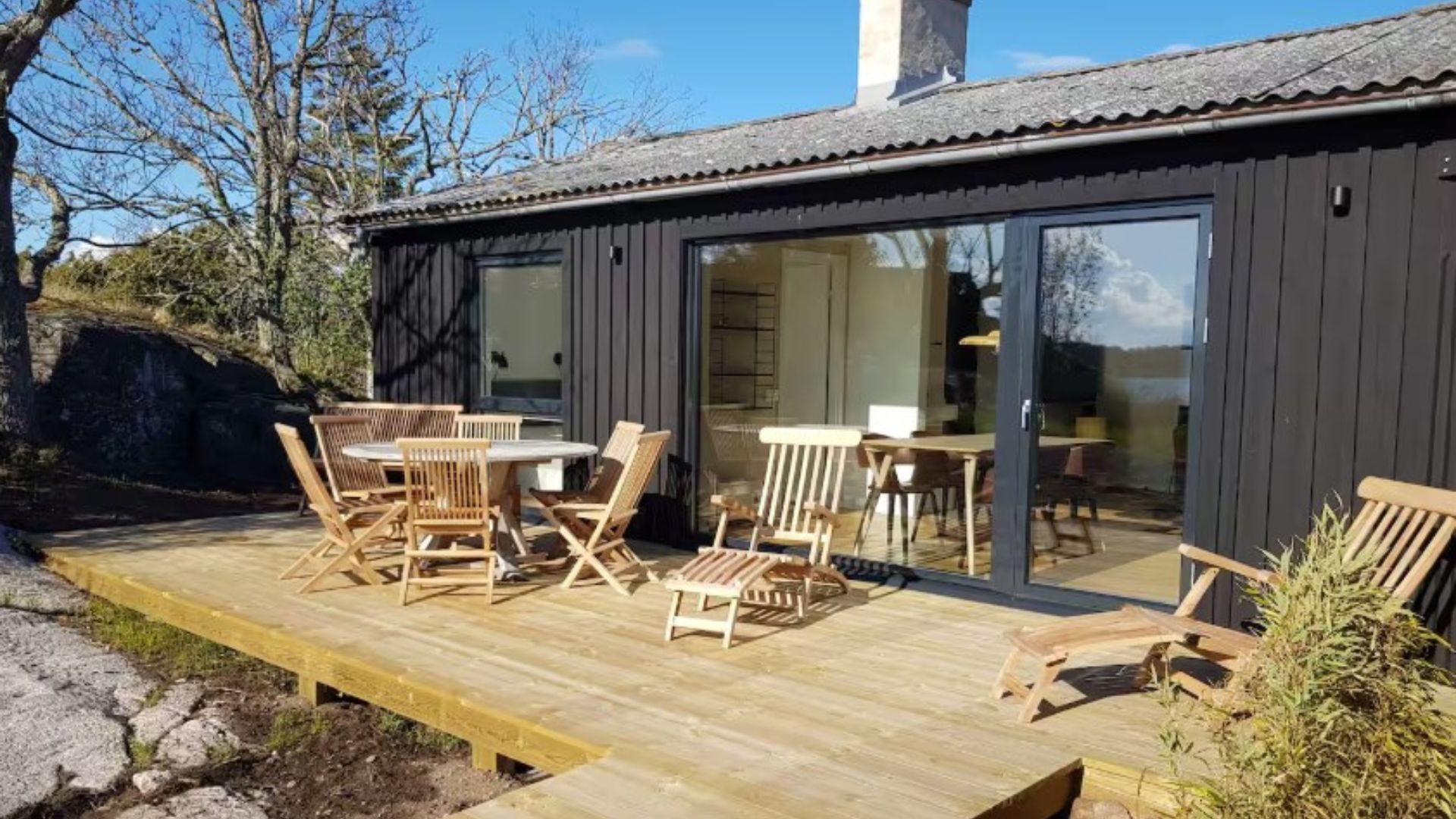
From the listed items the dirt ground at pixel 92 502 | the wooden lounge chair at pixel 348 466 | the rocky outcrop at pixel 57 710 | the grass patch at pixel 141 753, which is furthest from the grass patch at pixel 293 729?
the dirt ground at pixel 92 502

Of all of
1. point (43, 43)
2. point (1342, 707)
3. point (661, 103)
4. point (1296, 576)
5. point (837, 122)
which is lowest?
point (1342, 707)

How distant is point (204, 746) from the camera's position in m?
4.15

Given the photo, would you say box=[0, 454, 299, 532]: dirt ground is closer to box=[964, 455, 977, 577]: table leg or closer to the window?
the window

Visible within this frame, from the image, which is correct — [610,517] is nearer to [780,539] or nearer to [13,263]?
[780,539]

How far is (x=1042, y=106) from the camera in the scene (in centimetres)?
591

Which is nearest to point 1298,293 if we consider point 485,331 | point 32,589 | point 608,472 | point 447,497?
point 608,472

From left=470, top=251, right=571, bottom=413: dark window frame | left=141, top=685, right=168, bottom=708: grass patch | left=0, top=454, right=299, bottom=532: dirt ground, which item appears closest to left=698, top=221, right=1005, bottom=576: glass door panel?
left=470, top=251, right=571, bottom=413: dark window frame

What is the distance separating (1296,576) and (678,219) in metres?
4.89

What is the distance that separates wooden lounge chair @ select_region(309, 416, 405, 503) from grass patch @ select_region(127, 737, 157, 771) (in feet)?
6.84

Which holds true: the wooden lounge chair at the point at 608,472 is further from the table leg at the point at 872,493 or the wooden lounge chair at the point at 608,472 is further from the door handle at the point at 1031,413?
the door handle at the point at 1031,413

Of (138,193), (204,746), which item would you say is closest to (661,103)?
(138,193)

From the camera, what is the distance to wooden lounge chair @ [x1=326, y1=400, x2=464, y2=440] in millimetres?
7875

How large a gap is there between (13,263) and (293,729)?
6.28m

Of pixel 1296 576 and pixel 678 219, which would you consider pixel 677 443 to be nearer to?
pixel 678 219
